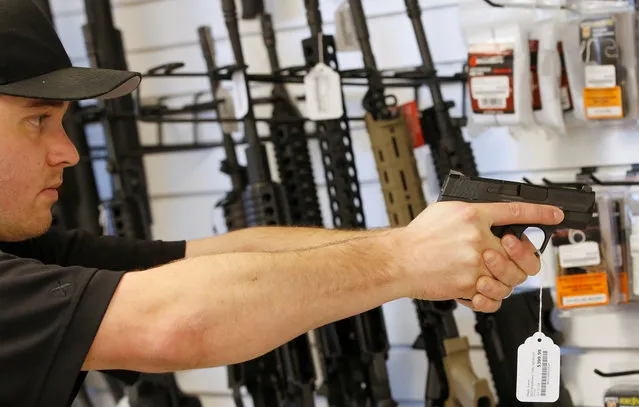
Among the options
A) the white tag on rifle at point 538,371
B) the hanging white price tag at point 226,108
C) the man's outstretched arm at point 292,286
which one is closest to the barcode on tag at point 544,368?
the white tag on rifle at point 538,371

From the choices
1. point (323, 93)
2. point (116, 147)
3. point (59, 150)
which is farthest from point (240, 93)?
point (59, 150)

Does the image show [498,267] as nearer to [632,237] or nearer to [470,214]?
[470,214]

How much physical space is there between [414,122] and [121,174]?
0.78 meters

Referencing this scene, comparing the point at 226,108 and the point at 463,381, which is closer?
the point at 463,381

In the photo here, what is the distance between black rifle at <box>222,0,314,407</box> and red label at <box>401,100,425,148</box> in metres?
0.32

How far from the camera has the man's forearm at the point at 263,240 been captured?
1.72 meters

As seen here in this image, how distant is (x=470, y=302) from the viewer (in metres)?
1.34

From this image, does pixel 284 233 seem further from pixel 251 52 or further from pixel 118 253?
pixel 251 52

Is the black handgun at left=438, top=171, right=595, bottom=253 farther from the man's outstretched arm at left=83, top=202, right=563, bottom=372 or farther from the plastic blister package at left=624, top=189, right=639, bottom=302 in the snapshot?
the plastic blister package at left=624, top=189, right=639, bottom=302

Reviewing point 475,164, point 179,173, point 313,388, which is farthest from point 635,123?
point 179,173

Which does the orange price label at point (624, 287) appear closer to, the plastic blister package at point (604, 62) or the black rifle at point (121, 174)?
the plastic blister package at point (604, 62)

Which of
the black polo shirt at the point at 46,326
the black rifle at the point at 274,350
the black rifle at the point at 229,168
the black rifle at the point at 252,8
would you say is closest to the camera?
the black polo shirt at the point at 46,326

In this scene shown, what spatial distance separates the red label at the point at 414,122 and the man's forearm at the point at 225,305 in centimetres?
81

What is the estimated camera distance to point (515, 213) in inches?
49.9
